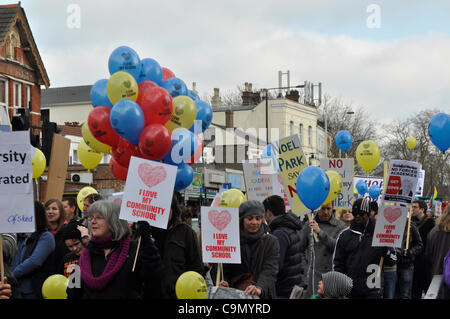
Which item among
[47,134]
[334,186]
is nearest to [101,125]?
[334,186]

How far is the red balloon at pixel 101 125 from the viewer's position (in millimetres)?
10336

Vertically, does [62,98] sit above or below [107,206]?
above

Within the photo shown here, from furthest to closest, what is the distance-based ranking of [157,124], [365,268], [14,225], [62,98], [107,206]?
[62,98] → [157,124] → [365,268] → [14,225] → [107,206]

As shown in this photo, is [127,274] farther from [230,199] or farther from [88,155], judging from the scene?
[88,155]

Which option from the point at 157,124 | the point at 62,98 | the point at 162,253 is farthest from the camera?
the point at 62,98

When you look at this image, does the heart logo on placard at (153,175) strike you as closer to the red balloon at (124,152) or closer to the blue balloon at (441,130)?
the red balloon at (124,152)

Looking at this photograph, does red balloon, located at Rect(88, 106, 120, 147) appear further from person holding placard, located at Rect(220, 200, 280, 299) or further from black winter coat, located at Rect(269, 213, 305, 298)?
person holding placard, located at Rect(220, 200, 280, 299)

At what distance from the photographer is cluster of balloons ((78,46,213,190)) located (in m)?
9.70

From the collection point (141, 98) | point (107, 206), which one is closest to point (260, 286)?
point (107, 206)

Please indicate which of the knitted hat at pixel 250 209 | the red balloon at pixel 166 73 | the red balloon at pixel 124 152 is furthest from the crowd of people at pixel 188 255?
the red balloon at pixel 166 73

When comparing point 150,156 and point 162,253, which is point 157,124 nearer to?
point 150,156

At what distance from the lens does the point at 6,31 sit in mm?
33344

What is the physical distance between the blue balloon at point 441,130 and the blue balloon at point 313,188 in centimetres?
353

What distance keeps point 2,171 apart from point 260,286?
8.07 ft
